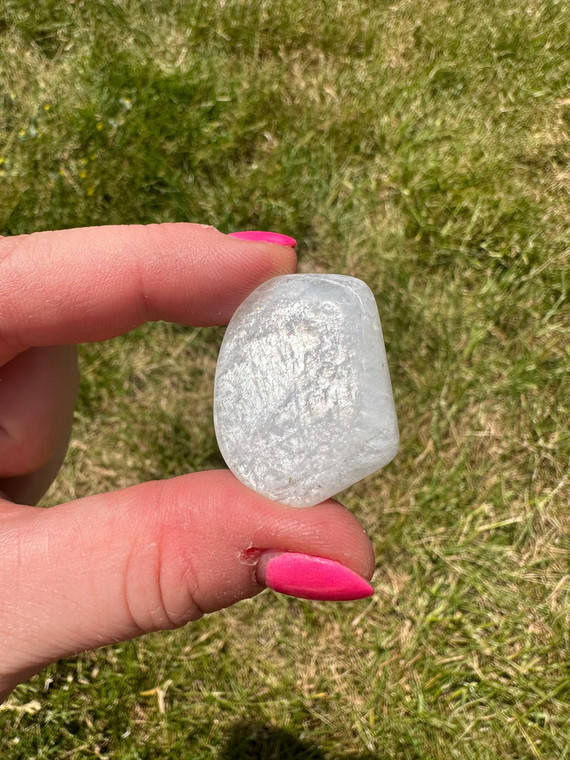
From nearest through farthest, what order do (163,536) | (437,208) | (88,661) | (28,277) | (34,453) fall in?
(163,536), (28,277), (34,453), (88,661), (437,208)

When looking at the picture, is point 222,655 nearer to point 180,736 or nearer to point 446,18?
point 180,736

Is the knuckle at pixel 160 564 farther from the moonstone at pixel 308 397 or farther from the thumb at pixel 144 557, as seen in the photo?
the moonstone at pixel 308 397

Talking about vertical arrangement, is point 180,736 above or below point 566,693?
below

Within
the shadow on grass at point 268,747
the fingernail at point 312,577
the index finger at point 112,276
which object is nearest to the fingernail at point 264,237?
the index finger at point 112,276

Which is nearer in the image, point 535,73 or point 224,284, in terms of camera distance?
point 224,284

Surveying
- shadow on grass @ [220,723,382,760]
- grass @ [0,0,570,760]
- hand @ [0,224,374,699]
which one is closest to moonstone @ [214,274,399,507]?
hand @ [0,224,374,699]

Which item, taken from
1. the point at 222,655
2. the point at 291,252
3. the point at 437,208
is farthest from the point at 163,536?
the point at 437,208
